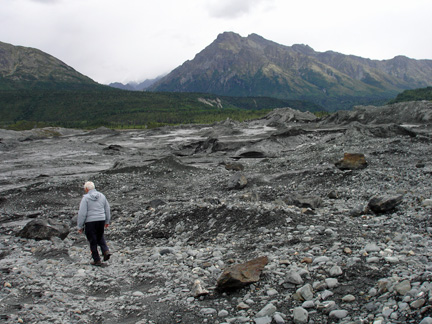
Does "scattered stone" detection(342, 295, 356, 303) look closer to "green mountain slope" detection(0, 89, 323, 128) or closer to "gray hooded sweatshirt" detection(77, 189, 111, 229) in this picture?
"gray hooded sweatshirt" detection(77, 189, 111, 229)

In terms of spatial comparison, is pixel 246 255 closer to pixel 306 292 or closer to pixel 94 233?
pixel 306 292

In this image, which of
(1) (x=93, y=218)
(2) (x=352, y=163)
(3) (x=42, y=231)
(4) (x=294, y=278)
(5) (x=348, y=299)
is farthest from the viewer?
(2) (x=352, y=163)

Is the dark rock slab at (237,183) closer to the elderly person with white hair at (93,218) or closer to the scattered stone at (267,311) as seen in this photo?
the elderly person with white hair at (93,218)

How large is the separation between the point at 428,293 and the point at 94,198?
702 centimetres

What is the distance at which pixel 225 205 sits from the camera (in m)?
11.4

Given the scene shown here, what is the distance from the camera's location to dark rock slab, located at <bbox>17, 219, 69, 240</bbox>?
1088cm

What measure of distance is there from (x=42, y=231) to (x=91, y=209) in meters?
3.98

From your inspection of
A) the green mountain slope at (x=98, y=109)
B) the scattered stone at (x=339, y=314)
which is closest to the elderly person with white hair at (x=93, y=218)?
the scattered stone at (x=339, y=314)

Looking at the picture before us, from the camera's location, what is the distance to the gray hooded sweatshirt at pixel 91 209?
8078 millimetres

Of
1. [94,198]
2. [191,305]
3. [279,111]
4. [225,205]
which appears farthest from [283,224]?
[279,111]

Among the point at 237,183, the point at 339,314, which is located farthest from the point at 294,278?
the point at 237,183

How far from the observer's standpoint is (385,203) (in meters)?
9.57

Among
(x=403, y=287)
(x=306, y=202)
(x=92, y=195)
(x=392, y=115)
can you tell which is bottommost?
(x=306, y=202)

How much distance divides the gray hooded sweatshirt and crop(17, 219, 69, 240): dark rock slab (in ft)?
11.7
